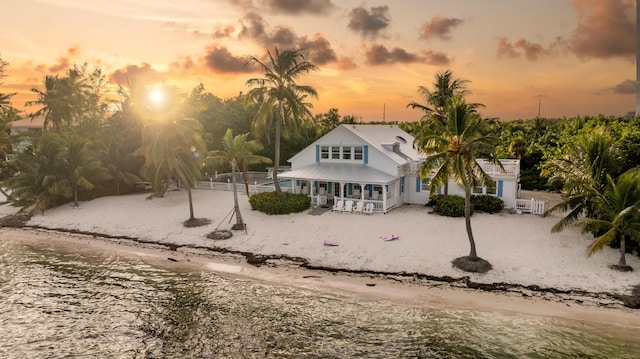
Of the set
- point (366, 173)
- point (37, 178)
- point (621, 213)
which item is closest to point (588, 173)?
point (621, 213)

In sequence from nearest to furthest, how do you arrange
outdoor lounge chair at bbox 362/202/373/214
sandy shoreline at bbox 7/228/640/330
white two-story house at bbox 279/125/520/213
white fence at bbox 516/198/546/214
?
sandy shoreline at bbox 7/228/640/330, white fence at bbox 516/198/546/214, outdoor lounge chair at bbox 362/202/373/214, white two-story house at bbox 279/125/520/213

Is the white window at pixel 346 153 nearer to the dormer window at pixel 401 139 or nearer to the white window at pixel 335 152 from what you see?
the white window at pixel 335 152

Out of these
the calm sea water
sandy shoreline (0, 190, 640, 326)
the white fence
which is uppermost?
the white fence

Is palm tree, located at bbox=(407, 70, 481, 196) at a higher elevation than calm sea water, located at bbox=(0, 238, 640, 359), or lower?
higher

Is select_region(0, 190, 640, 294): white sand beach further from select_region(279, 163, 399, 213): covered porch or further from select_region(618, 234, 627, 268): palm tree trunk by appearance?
select_region(279, 163, 399, 213): covered porch

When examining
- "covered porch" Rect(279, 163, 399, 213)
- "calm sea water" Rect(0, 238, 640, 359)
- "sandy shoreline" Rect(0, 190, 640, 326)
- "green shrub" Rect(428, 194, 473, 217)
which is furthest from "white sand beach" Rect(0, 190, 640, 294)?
"calm sea water" Rect(0, 238, 640, 359)

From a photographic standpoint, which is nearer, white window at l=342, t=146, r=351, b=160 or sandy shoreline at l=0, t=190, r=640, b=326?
sandy shoreline at l=0, t=190, r=640, b=326

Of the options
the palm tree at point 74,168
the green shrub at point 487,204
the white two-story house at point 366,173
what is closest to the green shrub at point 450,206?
the green shrub at point 487,204
